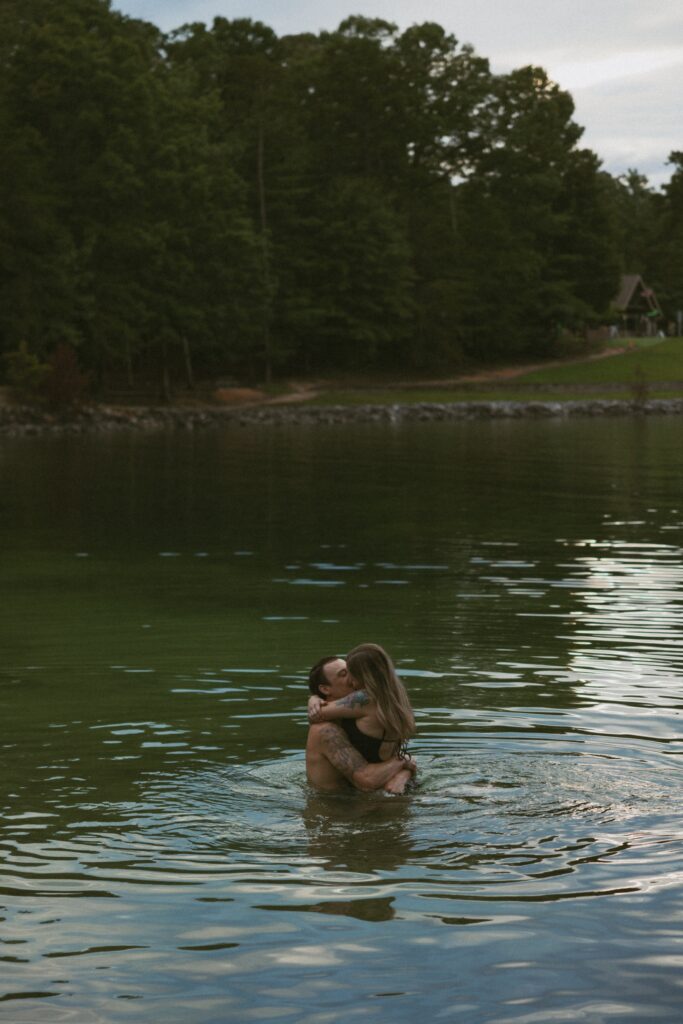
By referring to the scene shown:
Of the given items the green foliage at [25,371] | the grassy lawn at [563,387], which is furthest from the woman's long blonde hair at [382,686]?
the grassy lawn at [563,387]

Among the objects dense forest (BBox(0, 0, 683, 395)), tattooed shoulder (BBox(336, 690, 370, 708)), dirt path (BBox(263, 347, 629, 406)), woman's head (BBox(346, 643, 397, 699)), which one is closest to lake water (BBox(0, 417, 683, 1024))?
tattooed shoulder (BBox(336, 690, 370, 708))

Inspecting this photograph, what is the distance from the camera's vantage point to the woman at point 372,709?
9234mm

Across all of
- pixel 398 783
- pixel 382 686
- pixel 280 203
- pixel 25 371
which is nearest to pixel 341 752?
pixel 398 783

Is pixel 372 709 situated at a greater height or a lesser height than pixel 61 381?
lesser

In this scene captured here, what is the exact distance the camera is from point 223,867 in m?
8.20

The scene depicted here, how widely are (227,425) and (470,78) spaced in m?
40.3

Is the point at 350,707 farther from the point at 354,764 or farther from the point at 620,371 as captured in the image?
the point at 620,371

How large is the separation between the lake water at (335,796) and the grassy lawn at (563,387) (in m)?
59.5

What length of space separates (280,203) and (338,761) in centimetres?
7983

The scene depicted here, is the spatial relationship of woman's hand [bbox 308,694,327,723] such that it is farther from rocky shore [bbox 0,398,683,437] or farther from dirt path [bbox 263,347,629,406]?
dirt path [bbox 263,347,629,406]

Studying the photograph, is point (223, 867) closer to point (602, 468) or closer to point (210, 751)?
point (210, 751)

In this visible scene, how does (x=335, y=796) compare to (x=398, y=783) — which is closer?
(x=398, y=783)

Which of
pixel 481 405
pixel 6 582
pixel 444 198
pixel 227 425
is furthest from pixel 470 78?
pixel 6 582

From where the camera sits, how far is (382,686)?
30.4 feet
